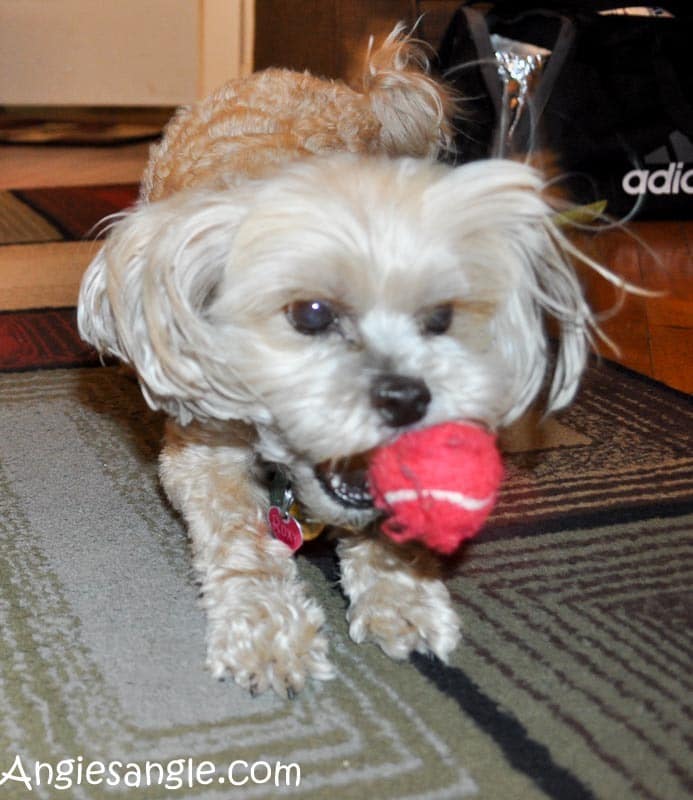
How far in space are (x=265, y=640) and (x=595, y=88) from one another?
8.46 feet

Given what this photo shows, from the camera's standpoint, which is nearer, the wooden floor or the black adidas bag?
the wooden floor

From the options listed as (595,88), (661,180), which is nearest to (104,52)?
(595,88)

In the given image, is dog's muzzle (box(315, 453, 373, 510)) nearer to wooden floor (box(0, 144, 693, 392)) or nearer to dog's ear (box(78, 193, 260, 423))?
dog's ear (box(78, 193, 260, 423))

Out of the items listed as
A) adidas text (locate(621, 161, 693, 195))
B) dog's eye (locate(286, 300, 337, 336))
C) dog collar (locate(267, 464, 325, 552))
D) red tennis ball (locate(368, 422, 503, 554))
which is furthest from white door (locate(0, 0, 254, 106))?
red tennis ball (locate(368, 422, 503, 554))

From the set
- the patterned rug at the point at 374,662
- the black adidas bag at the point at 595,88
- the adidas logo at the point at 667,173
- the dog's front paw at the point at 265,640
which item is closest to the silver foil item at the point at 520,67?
the black adidas bag at the point at 595,88

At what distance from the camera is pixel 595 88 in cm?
337

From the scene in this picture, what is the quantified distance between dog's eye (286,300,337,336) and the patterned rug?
39 cm

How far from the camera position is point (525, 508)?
5.48 ft

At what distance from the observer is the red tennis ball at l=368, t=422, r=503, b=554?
1124mm

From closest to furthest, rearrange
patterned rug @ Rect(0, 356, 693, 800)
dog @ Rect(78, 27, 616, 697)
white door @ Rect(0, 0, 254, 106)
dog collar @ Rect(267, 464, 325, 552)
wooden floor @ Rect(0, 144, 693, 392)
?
patterned rug @ Rect(0, 356, 693, 800), dog @ Rect(78, 27, 616, 697), dog collar @ Rect(267, 464, 325, 552), wooden floor @ Rect(0, 144, 693, 392), white door @ Rect(0, 0, 254, 106)

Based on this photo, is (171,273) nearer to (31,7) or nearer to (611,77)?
(611,77)

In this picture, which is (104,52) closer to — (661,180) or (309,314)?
(661,180)

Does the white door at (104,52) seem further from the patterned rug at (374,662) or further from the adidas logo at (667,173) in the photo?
the patterned rug at (374,662)

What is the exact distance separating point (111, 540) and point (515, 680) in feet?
2.02
